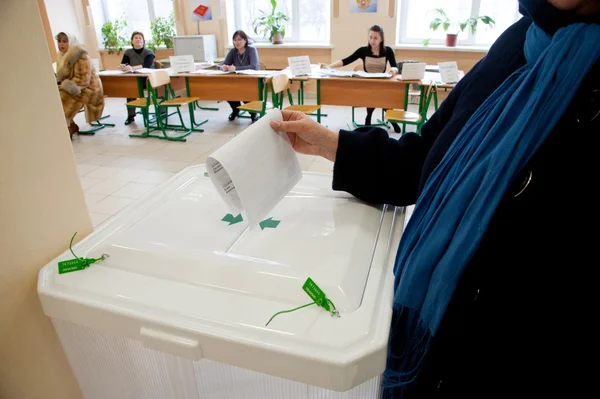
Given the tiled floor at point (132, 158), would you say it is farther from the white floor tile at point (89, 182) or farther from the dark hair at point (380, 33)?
the dark hair at point (380, 33)

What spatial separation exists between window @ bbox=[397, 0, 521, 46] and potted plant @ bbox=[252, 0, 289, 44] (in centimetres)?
203

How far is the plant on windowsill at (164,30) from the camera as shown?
24.4 feet

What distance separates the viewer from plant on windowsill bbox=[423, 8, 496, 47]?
614 centimetres

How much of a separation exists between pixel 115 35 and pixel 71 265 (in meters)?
8.41

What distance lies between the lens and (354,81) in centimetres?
458

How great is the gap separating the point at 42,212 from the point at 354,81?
427 cm

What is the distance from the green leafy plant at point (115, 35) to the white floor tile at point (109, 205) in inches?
233

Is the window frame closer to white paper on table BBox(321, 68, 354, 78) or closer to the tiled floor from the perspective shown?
the tiled floor

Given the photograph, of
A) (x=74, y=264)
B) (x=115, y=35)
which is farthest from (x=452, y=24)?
(x=74, y=264)

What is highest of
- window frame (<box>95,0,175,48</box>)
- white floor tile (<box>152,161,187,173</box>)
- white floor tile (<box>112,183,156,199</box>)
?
window frame (<box>95,0,175,48</box>)

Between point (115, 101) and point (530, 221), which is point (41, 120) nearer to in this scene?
point (530, 221)

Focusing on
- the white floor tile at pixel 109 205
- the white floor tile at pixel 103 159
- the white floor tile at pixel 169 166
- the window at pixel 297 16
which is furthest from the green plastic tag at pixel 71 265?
the window at pixel 297 16

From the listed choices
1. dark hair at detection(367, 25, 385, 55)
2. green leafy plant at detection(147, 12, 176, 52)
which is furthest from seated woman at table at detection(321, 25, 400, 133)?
green leafy plant at detection(147, 12, 176, 52)

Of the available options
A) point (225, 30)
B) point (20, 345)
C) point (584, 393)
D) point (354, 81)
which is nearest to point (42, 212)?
point (20, 345)
